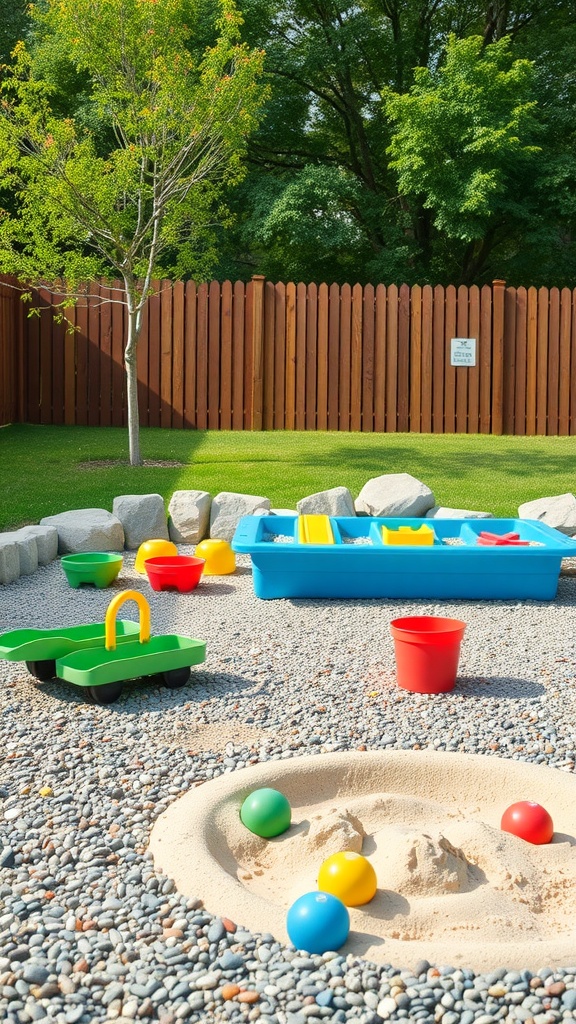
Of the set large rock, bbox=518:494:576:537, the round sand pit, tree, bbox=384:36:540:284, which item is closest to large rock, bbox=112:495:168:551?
large rock, bbox=518:494:576:537

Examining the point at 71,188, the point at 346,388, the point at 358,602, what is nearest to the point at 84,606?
the point at 358,602

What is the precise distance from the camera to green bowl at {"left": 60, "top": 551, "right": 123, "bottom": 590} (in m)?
5.04

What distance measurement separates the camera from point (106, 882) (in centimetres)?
202

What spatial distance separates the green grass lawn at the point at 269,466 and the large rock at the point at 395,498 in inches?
20.2

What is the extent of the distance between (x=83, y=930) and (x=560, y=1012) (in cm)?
92

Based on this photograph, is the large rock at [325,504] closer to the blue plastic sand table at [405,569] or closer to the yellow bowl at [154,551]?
the yellow bowl at [154,551]

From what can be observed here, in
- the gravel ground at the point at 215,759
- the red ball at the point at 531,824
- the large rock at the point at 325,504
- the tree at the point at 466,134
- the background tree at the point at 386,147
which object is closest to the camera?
the gravel ground at the point at 215,759

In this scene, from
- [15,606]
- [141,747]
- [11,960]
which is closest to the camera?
[11,960]

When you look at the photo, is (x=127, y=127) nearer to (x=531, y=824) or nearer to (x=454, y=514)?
(x=454, y=514)

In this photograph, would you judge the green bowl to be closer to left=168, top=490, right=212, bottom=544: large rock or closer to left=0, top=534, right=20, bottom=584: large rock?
left=0, top=534, right=20, bottom=584: large rock

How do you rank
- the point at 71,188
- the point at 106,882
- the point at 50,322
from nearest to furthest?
the point at 106,882 → the point at 71,188 → the point at 50,322

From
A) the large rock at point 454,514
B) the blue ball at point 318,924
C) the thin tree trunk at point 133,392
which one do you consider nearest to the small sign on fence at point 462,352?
the thin tree trunk at point 133,392

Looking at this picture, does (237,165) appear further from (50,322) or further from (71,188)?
(50,322)

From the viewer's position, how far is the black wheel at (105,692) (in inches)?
124
